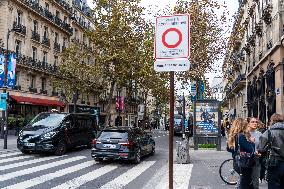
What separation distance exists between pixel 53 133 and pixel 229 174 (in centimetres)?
918

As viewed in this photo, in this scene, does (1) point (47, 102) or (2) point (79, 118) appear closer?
(2) point (79, 118)

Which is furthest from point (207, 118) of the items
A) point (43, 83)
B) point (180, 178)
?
point (43, 83)

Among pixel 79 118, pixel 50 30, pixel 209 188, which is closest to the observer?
pixel 209 188

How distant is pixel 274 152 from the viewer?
6938mm

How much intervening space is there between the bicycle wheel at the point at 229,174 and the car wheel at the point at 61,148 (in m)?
8.89

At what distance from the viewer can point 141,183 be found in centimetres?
1087

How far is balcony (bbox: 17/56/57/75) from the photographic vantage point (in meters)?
39.7

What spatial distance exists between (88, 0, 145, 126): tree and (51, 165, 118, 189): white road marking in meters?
21.2

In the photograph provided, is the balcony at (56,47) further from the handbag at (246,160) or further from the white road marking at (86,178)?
the handbag at (246,160)

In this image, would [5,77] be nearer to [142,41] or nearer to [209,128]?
[209,128]

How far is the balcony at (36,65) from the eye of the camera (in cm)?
3972

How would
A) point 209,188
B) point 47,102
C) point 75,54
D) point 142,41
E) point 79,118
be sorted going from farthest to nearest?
1. point 47,102
2. point 75,54
3. point 142,41
4. point 79,118
5. point 209,188

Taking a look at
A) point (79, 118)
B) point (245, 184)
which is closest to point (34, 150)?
point (79, 118)

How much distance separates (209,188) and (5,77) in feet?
49.0
